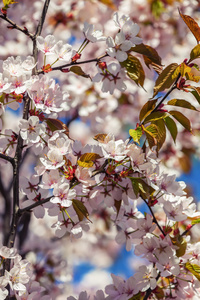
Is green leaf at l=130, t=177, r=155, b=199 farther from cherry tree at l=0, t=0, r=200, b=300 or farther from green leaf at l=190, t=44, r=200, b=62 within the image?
green leaf at l=190, t=44, r=200, b=62

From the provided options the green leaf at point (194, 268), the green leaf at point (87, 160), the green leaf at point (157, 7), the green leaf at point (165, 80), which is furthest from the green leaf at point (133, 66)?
the green leaf at point (157, 7)

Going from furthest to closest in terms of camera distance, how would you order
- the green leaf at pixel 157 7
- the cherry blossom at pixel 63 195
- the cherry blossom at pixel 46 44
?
the green leaf at pixel 157 7 → the cherry blossom at pixel 46 44 → the cherry blossom at pixel 63 195

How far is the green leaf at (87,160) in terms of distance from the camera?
2.92 feet

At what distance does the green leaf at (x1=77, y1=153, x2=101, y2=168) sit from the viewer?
2.92 ft

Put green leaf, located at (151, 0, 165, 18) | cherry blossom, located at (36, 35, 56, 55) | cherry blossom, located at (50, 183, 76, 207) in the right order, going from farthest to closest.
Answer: green leaf, located at (151, 0, 165, 18), cherry blossom, located at (36, 35, 56, 55), cherry blossom, located at (50, 183, 76, 207)

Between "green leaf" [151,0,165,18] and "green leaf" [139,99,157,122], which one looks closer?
"green leaf" [139,99,157,122]

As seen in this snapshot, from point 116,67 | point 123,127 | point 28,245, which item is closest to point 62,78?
point 123,127

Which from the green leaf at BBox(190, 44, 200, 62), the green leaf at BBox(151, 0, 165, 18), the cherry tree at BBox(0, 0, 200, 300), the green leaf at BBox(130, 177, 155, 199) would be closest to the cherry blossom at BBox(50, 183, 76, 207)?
the cherry tree at BBox(0, 0, 200, 300)

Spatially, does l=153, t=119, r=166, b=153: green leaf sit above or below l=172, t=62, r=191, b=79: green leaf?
below

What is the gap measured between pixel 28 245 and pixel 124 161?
1.80m

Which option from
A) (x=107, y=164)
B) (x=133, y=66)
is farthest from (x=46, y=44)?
(x=107, y=164)

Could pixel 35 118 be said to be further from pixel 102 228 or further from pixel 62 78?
pixel 102 228

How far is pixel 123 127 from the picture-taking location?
3.11 metres

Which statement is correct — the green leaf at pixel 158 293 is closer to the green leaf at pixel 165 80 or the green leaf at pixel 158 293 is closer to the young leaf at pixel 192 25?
the green leaf at pixel 165 80
